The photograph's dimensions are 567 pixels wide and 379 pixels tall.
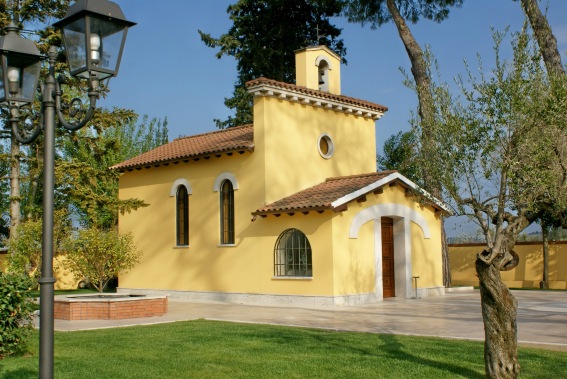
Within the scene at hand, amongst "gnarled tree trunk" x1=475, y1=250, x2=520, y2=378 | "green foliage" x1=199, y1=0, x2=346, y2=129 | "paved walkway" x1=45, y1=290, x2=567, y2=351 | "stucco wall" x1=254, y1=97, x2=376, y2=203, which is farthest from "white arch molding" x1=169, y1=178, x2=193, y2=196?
"gnarled tree trunk" x1=475, y1=250, x2=520, y2=378

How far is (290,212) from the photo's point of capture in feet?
60.0

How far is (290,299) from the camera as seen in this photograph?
18.6m

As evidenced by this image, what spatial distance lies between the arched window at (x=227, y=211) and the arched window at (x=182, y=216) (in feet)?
5.92

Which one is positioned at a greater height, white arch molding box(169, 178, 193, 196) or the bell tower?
the bell tower

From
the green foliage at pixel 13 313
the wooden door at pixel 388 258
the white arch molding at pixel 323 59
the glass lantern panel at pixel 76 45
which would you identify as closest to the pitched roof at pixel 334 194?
the wooden door at pixel 388 258

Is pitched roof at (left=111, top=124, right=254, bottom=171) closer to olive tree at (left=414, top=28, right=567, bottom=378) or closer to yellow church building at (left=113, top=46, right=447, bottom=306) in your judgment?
yellow church building at (left=113, top=46, right=447, bottom=306)

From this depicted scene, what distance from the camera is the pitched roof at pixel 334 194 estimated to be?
17.7 metres

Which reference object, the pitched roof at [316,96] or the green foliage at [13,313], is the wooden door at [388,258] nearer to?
the pitched roof at [316,96]

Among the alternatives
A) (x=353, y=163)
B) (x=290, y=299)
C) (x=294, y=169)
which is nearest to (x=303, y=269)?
(x=290, y=299)

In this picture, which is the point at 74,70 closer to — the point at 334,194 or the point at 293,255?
the point at 334,194

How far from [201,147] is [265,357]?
44.2ft

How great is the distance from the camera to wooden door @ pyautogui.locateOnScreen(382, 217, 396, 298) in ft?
66.7

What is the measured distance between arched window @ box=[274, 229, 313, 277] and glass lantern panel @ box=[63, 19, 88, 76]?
13.4 m

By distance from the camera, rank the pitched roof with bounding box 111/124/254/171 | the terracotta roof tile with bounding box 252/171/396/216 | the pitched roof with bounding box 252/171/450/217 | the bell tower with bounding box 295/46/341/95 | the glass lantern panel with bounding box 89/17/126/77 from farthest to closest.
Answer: the bell tower with bounding box 295/46/341/95, the pitched roof with bounding box 111/124/254/171, the terracotta roof tile with bounding box 252/171/396/216, the pitched roof with bounding box 252/171/450/217, the glass lantern panel with bounding box 89/17/126/77
